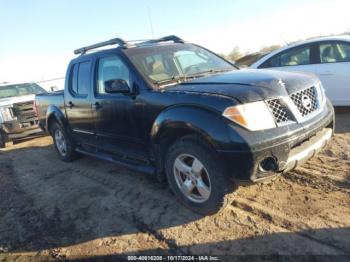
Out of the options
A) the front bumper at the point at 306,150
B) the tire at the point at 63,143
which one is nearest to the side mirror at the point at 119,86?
the front bumper at the point at 306,150

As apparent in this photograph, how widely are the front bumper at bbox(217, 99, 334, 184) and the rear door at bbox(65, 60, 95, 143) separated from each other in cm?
281

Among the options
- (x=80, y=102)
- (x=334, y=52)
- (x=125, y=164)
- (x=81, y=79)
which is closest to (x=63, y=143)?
(x=80, y=102)

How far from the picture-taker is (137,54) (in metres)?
4.63

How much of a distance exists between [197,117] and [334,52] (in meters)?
4.93

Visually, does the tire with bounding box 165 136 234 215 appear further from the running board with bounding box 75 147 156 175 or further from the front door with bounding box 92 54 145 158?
the front door with bounding box 92 54 145 158

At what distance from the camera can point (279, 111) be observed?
3.47 m

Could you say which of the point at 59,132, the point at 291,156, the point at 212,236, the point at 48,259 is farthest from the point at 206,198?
the point at 59,132

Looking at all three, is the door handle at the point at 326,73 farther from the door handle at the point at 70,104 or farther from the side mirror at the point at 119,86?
the door handle at the point at 70,104

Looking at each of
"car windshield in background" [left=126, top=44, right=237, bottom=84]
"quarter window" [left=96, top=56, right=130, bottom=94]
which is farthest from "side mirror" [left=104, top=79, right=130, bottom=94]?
"car windshield in background" [left=126, top=44, right=237, bottom=84]

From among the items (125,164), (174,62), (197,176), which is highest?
(174,62)

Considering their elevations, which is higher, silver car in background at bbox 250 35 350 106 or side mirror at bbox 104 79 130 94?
side mirror at bbox 104 79 130 94

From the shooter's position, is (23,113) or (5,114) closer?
(5,114)

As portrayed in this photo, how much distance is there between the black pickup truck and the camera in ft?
Answer: 10.8

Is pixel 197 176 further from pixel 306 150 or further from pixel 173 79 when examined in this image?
pixel 173 79
